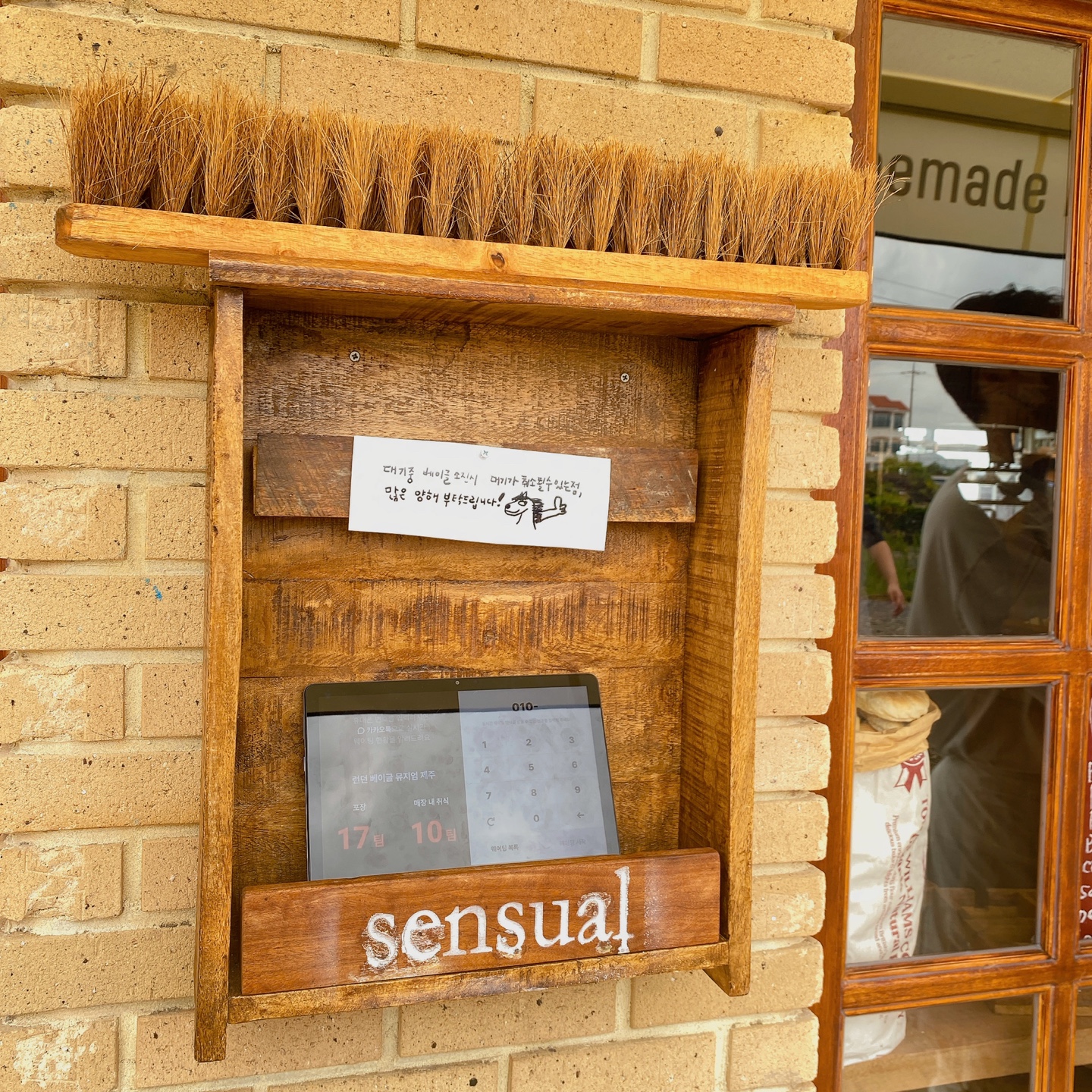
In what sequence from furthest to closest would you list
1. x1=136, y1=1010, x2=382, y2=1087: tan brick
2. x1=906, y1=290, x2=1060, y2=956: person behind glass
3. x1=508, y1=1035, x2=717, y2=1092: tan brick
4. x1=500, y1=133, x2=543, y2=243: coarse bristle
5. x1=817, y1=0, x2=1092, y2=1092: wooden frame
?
x1=906, y1=290, x2=1060, y2=956: person behind glass < x1=817, y1=0, x2=1092, y2=1092: wooden frame < x1=508, y1=1035, x2=717, y2=1092: tan brick < x1=136, y1=1010, x2=382, y2=1087: tan brick < x1=500, y1=133, x2=543, y2=243: coarse bristle

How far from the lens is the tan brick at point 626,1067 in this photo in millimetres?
1022

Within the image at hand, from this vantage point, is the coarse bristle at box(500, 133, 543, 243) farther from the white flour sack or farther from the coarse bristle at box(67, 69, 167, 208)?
the white flour sack

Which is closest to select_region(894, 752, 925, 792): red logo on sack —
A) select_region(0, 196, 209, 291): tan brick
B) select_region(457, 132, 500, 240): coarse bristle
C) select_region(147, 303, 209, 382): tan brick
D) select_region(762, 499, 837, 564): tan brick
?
select_region(762, 499, 837, 564): tan brick

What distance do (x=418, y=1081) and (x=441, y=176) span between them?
0.91 meters

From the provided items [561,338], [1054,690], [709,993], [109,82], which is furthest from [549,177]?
[1054,690]

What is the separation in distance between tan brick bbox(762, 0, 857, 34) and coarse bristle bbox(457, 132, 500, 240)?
45cm

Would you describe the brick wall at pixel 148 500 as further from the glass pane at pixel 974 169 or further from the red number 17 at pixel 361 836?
the glass pane at pixel 974 169

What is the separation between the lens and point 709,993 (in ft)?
3.52

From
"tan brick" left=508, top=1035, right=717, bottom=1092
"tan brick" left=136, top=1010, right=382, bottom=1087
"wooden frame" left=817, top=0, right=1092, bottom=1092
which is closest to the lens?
"tan brick" left=136, top=1010, right=382, bottom=1087

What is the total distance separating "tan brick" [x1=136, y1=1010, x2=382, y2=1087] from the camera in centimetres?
91

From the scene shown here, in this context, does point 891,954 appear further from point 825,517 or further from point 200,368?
point 200,368

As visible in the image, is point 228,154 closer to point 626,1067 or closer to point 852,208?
point 852,208

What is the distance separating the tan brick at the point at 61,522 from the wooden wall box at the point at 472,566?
132 millimetres

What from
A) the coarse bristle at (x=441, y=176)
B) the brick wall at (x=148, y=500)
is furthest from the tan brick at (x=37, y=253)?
the coarse bristle at (x=441, y=176)
